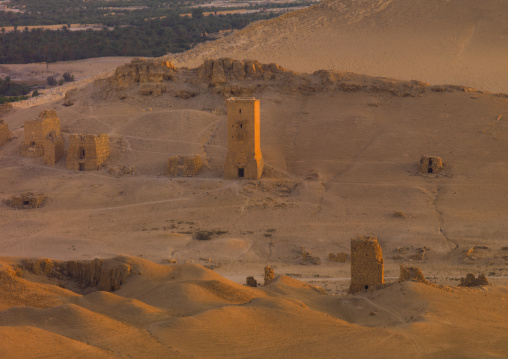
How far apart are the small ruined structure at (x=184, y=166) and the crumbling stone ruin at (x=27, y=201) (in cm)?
430

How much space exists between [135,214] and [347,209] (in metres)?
6.46

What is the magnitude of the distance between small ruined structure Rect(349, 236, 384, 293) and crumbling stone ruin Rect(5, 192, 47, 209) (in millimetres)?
12890

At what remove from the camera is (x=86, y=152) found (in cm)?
2778

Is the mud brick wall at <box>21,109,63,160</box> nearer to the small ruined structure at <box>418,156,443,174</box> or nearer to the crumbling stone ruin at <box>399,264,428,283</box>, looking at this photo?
the small ruined structure at <box>418,156,443,174</box>

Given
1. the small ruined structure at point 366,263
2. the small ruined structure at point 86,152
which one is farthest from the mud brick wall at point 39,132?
the small ruined structure at point 366,263

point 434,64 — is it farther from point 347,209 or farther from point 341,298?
point 341,298

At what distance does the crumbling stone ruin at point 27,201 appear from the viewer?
25078 mm

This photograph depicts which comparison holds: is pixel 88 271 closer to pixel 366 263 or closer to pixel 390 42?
pixel 366 263

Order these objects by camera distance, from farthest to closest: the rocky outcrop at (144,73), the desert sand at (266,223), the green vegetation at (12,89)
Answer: the green vegetation at (12,89)
the rocky outcrop at (144,73)
the desert sand at (266,223)

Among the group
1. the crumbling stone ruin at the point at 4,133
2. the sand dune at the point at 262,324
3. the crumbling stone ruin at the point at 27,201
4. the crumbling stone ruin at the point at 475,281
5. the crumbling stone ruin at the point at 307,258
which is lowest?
the crumbling stone ruin at the point at 307,258

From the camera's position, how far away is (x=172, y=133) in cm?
2950

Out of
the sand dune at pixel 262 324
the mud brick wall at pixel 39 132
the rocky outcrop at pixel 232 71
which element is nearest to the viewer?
the sand dune at pixel 262 324

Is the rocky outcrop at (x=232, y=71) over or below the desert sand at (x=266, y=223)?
over

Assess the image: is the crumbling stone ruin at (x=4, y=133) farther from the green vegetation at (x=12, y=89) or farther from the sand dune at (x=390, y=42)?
the green vegetation at (x=12, y=89)
